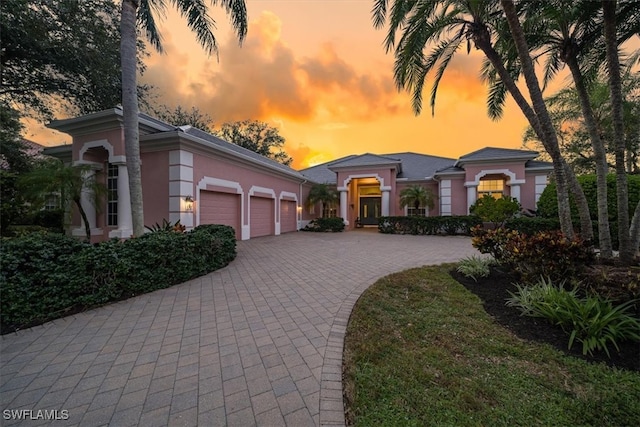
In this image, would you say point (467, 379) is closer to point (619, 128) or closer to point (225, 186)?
point (619, 128)

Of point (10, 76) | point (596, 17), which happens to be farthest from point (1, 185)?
point (596, 17)

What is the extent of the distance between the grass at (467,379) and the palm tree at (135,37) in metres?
6.23

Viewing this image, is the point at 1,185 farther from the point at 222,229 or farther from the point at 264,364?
the point at 264,364

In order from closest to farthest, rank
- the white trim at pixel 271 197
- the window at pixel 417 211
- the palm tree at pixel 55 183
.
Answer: the palm tree at pixel 55 183
the white trim at pixel 271 197
the window at pixel 417 211

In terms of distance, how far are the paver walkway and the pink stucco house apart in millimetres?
5660

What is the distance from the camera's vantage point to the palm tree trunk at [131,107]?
614 cm

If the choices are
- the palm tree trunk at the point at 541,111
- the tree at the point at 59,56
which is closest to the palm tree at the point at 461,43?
the palm tree trunk at the point at 541,111

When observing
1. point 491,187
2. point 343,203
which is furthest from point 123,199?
point 491,187

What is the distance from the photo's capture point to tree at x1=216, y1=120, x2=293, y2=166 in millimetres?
28031

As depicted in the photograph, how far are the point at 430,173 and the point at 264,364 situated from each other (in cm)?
1940

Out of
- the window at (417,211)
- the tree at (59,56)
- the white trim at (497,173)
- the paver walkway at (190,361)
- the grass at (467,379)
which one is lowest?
the grass at (467,379)

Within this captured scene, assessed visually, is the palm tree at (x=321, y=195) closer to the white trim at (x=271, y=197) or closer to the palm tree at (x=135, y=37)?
the white trim at (x=271, y=197)

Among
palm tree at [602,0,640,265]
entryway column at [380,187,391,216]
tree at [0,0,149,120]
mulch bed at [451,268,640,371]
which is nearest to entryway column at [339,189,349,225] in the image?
entryway column at [380,187,391,216]

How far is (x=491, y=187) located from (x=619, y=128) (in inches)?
515
